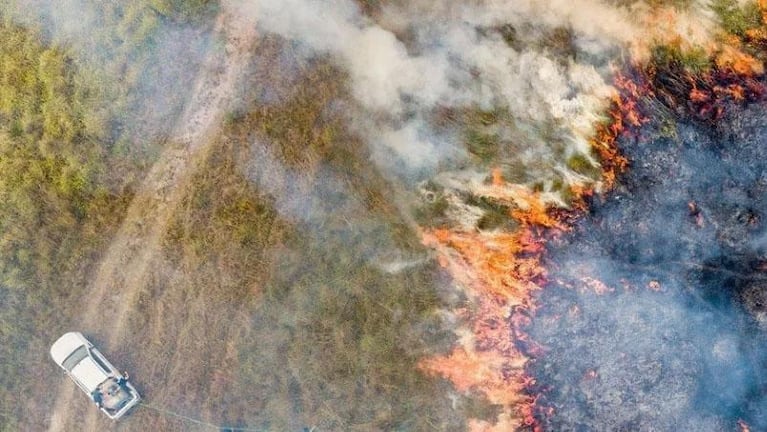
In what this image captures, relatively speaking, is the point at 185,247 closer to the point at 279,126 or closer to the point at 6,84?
the point at 279,126

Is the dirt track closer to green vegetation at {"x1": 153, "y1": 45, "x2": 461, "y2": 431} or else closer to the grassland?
the grassland

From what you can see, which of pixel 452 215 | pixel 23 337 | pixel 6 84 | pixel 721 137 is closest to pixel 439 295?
pixel 452 215

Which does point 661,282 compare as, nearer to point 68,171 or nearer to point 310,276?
point 310,276

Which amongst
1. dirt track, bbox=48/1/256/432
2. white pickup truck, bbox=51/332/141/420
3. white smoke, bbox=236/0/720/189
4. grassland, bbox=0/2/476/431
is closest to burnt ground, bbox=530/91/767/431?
white smoke, bbox=236/0/720/189

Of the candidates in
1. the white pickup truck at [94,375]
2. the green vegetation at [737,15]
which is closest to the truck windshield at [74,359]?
the white pickup truck at [94,375]

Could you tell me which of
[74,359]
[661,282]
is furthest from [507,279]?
[74,359]
